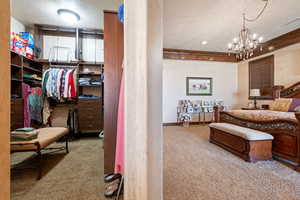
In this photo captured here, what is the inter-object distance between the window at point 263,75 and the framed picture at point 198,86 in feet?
4.87

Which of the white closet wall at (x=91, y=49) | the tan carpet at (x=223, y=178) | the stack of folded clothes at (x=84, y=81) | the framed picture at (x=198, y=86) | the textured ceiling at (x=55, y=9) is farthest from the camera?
the framed picture at (x=198, y=86)

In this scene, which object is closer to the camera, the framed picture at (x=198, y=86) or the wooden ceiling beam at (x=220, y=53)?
the wooden ceiling beam at (x=220, y=53)

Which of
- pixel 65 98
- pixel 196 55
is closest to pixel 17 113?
pixel 65 98

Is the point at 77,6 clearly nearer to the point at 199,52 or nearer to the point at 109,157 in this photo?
the point at 109,157

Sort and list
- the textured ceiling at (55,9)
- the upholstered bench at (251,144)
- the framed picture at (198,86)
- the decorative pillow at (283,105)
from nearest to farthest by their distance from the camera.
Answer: the upholstered bench at (251,144)
the textured ceiling at (55,9)
the decorative pillow at (283,105)
the framed picture at (198,86)

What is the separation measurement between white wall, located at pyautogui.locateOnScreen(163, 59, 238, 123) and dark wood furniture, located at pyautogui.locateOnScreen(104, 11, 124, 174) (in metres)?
3.42

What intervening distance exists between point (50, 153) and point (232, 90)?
6412 millimetres

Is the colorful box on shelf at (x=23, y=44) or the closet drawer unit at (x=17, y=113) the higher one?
the colorful box on shelf at (x=23, y=44)

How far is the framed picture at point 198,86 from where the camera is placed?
506 centimetres

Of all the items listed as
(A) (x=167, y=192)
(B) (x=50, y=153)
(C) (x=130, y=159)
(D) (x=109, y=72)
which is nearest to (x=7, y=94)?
(C) (x=130, y=159)

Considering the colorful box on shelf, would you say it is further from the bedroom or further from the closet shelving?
the bedroom

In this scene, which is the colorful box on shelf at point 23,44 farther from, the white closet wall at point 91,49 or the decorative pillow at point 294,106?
the decorative pillow at point 294,106

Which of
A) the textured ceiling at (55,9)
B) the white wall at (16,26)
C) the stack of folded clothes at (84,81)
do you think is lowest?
the stack of folded clothes at (84,81)

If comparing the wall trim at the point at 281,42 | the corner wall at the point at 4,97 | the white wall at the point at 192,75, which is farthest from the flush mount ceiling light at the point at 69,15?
the wall trim at the point at 281,42
